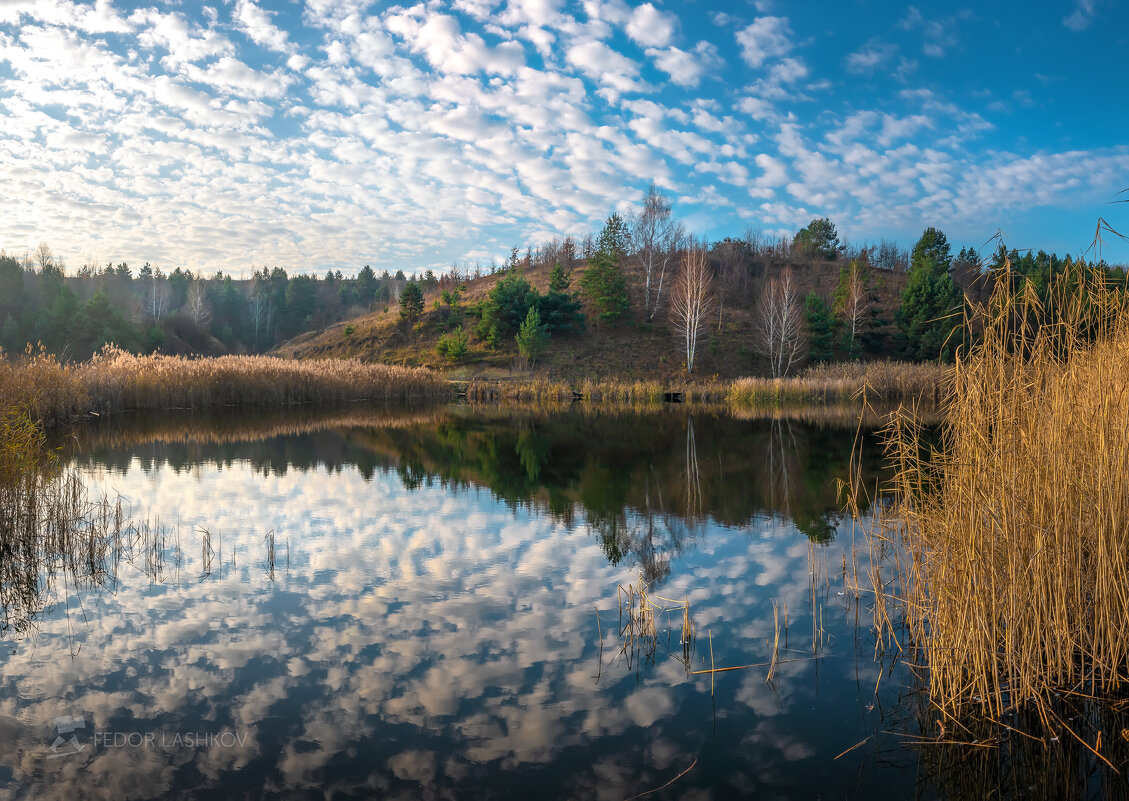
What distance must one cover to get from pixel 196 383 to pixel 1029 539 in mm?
25822

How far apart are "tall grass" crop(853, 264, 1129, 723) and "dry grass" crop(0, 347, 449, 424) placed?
1419 cm

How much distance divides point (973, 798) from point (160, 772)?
153 inches

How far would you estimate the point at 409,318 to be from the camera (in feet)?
163

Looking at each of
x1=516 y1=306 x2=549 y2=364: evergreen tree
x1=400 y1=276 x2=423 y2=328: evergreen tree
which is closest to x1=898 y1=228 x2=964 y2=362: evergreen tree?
x1=516 y1=306 x2=549 y2=364: evergreen tree

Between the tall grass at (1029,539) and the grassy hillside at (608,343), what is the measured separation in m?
35.8

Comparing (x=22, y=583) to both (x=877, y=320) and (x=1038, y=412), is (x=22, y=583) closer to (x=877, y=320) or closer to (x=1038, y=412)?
(x=1038, y=412)

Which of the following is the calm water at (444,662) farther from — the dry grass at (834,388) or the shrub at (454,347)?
the shrub at (454,347)

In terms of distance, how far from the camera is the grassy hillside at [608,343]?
41688 mm

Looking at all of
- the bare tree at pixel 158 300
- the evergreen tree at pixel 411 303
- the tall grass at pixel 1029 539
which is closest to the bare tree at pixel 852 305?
the evergreen tree at pixel 411 303

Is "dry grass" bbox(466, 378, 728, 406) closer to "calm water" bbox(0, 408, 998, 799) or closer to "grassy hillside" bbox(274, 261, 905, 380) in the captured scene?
"grassy hillside" bbox(274, 261, 905, 380)

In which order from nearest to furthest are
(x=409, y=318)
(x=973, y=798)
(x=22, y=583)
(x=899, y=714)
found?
(x=973, y=798), (x=899, y=714), (x=22, y=583), (x=409, y=318)

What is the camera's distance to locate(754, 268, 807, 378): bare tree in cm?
3931

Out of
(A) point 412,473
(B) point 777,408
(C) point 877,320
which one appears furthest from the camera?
(C) point 877,320

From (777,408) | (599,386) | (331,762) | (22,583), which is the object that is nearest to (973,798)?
(331,762)
